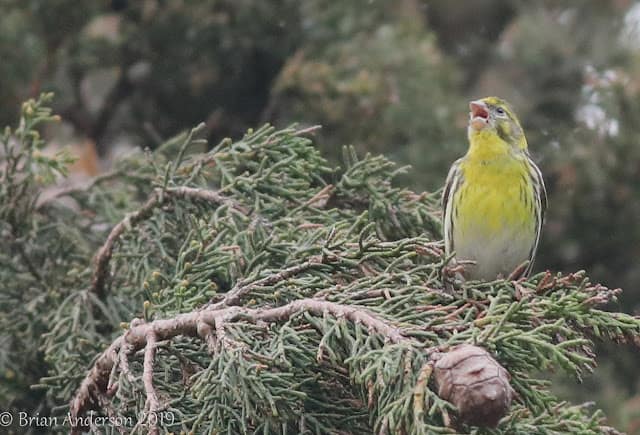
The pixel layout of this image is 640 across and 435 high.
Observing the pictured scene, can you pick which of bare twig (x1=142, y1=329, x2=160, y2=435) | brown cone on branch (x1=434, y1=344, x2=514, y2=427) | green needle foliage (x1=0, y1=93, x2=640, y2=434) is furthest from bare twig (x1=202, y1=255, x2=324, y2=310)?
brown cone on branch (x1=434, y1=344, x2=514, y2=427)

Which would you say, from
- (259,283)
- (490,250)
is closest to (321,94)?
(490,250)

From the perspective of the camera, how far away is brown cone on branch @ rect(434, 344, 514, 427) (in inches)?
66.7

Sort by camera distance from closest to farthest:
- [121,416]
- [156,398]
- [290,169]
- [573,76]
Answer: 1. [156,398]
2. [121,416]
3. [290,169]
4. [573,76]

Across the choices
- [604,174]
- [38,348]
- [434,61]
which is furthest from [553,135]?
[38,348]

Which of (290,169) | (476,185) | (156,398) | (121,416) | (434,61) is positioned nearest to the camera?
(156,398)

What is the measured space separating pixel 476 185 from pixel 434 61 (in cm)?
232

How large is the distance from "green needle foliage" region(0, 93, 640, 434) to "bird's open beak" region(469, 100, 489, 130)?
2.34ft

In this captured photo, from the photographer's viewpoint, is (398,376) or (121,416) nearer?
(398,376)

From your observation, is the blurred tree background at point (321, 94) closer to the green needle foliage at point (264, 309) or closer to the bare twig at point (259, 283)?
the green needle foliage at point (264, 309)

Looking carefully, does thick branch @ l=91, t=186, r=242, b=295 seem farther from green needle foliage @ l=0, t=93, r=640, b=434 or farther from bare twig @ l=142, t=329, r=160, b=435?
bare twig @ l=142, t=329, r=160, b=435

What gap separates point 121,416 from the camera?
221 centimetres

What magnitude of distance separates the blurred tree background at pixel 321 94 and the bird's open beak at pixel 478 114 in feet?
3.62

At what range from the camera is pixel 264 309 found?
2.13 meters

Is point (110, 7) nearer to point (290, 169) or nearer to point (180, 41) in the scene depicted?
point (180, 41)
